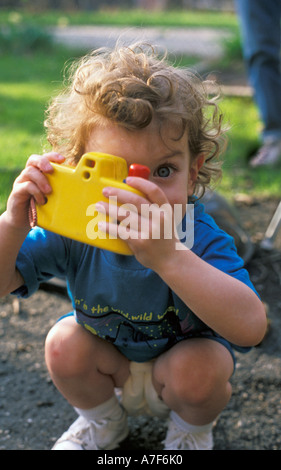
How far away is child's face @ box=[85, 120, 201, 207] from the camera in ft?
3.92

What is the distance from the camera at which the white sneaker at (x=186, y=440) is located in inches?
57.6

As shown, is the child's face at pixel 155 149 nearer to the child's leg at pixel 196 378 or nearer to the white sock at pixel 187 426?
the child's leg at pixel 196 378

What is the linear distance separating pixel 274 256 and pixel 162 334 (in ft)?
4.01

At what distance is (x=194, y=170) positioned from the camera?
139 cm

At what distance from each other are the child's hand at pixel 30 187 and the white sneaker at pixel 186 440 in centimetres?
64

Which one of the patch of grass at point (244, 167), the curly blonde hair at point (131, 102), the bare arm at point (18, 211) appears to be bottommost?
the patch of grass at point (244, 167)

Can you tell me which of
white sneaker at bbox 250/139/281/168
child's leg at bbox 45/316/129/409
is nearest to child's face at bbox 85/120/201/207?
child's leg at bbox 45/316/129/409

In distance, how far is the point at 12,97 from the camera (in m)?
5.38

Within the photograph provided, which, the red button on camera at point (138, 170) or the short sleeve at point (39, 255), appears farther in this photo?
the short sleeve at point (39, 255)

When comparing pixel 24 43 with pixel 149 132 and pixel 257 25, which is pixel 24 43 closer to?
pixel 257 25

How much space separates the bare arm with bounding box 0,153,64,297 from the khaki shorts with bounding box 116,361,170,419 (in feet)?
1.27

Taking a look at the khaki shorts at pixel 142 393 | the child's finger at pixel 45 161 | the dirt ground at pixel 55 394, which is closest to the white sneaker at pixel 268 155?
the dirt ground at pixel 55 394

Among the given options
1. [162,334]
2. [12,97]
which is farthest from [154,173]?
[12,97]

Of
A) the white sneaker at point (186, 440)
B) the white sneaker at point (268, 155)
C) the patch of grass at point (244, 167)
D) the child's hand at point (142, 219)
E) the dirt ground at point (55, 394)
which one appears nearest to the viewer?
the child's hand at point (142, 219)
